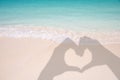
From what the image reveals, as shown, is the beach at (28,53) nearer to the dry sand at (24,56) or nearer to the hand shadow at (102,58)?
the dry sand at (24,56)

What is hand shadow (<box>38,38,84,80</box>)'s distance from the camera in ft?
10.6

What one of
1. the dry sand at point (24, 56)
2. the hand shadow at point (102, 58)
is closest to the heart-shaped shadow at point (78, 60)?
the hand shadow at point (102, 58)

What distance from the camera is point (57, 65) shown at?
11.6ft

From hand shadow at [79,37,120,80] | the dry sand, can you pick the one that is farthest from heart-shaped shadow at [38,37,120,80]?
the dry sand

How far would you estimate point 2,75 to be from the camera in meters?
3.28

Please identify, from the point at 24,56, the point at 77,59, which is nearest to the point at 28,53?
the point at 24,56

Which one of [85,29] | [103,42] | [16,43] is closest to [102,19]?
[85,29]

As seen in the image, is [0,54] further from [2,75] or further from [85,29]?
[85,29]

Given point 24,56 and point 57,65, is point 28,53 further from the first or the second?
point 57,65

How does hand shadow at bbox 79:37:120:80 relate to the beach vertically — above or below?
above

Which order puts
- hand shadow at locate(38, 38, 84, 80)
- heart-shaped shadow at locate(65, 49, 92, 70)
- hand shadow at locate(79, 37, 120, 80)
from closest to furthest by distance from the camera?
hand shadow at locate(38, 38, 84, 80) < hand shadow at locate(79, 37, 120, 80) < heart-shaped shadow at locate(65, 49, 92, 70)

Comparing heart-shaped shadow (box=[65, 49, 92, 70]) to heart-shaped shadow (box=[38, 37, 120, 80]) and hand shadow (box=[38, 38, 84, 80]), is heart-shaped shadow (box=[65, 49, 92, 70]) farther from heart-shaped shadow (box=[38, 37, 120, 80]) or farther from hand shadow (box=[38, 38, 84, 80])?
hand shadow (box=[38, 38, 84, 80])

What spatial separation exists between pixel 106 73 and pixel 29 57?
175 cm

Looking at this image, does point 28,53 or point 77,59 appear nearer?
point 77,59
